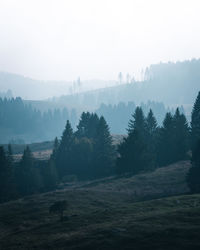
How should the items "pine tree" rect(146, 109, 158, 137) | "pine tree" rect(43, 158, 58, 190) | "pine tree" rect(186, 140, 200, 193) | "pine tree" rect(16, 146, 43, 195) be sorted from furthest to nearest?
"pine tree" rect(146, 109, 158, 137) < "pine tree" rect(16, 146, 43, 195) < "pine tree" rect(43, 158, 58, 190) < "pine tree" rect(186, 140, 200, 193)

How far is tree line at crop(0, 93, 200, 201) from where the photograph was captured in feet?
223

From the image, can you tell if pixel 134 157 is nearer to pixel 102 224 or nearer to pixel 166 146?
pixel 166 146

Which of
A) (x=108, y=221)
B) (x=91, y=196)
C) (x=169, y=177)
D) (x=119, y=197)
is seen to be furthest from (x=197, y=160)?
(x=108, y=221)

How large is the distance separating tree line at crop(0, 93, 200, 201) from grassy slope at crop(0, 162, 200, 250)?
17.0 meters

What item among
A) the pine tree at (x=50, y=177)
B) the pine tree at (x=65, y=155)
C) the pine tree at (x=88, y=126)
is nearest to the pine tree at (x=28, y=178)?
the pine tree at (x=50, y=177)

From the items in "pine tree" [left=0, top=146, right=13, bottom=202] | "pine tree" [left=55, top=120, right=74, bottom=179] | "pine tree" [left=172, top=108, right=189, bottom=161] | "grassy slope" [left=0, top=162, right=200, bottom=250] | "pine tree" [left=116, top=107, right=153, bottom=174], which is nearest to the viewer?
"grassy slope" [left=0, top=162, right=200, bottom=250]

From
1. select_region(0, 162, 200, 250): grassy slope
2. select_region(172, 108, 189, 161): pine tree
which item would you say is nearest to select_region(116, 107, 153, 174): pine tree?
select_region(172, 108, 189, 161): pine tree

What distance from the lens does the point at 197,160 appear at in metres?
53.1

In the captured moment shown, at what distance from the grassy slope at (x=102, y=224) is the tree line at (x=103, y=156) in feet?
55.7

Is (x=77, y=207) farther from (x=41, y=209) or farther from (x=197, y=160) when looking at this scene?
(x=197, y=160)

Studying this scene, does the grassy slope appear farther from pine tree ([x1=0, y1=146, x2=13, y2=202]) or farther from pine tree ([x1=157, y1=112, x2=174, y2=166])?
pine tree ([x1=157, y1=112, x2=174, y2=166])

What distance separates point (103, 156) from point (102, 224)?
47.1 metres

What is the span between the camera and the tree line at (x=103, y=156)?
68.1m

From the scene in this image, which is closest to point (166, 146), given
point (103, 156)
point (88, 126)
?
point (103, 156)
